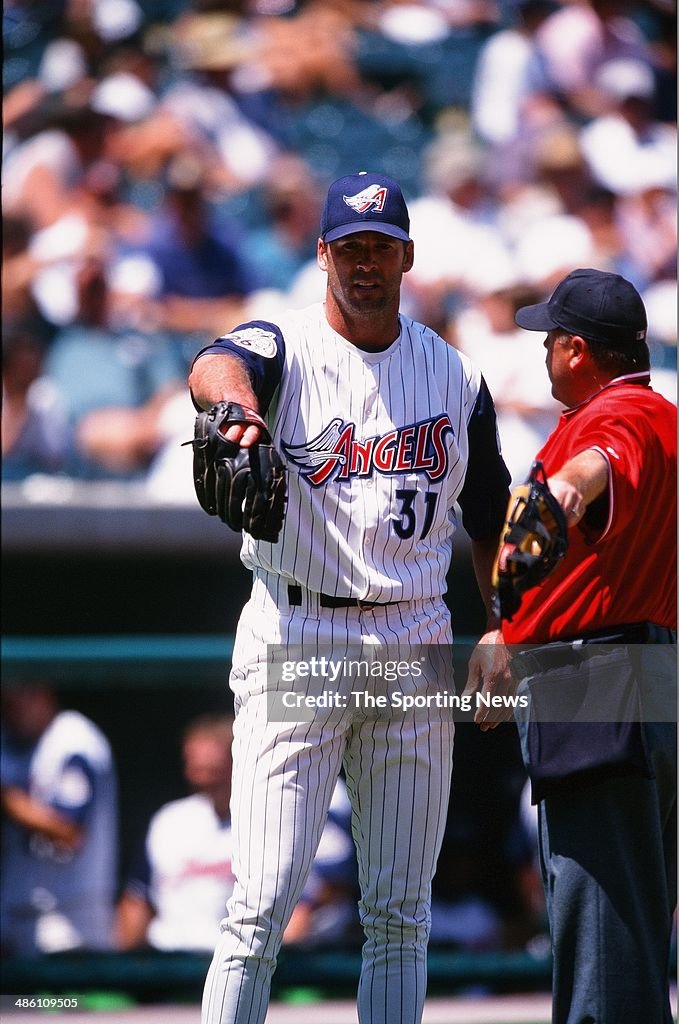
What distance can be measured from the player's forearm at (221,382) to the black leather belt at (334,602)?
32 centimetres

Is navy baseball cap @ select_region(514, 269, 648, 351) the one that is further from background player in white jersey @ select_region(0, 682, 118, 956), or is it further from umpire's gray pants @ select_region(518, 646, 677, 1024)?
background player in white jersey @ select_region(0, 682, 118, 956)

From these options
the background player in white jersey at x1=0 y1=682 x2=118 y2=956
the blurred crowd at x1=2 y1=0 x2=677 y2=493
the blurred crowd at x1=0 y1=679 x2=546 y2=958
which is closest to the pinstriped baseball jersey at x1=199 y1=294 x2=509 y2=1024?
the blurred crowd at x1=0 y1=679 x2=546 y2=958

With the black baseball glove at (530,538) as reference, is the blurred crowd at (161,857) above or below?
below

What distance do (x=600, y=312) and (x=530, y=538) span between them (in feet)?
1.55

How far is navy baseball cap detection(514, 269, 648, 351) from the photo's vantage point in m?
2.10

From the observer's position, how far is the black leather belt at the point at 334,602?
210 cm

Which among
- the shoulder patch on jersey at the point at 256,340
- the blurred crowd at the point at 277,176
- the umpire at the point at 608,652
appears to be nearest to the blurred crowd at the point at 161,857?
the blurred crowd at the point at 277,176

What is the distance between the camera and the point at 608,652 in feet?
6.68

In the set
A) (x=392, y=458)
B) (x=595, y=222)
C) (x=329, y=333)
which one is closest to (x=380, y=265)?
(x=329, y=333)

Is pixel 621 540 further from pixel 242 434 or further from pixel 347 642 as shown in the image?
pixel 242 434

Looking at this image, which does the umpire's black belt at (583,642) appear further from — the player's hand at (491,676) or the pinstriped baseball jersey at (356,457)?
the pinstriped baseball jersey at (356,457)

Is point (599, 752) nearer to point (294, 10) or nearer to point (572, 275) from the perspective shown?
point (572, 275)

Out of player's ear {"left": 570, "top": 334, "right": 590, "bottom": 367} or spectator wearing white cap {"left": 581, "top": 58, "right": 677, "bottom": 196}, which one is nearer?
player's ear {"left": 570, "top": 334, "right": 590, "bottom": 367}

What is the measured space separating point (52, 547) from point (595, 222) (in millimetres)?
2203
